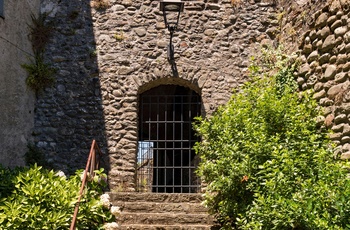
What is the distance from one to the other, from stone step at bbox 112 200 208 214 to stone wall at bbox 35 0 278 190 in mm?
1421

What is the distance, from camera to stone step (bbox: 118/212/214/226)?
7.29 m

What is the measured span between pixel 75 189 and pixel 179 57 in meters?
3.57

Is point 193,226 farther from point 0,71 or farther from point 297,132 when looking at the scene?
point 0,71

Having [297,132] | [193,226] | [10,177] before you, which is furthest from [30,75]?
[297,132]

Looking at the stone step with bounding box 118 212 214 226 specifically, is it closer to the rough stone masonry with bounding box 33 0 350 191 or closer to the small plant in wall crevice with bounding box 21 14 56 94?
the rough stone masonry with bounding box 33 0 350 191

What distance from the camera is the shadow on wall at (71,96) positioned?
9172 millimetres

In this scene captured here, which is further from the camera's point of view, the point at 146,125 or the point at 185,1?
the point at 146,125

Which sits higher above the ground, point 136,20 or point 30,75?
point 136,20

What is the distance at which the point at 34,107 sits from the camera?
9312 mm

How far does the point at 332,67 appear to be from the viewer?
7020 millimetres

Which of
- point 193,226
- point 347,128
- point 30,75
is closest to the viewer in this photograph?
point 347,128

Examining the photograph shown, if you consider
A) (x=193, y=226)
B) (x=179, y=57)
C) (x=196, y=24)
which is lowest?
(x=193, y=226)

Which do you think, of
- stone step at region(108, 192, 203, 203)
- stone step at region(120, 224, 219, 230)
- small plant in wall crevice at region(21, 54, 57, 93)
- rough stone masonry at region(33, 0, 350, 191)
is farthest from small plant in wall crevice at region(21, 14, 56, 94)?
stone step at region(120, 224, 219, 230)

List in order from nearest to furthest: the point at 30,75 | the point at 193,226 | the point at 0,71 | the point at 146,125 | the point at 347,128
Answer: the point at 347,128 → the point at 193,226 → the point at 0,71 → the point at 30,75 → the point at 146,125
